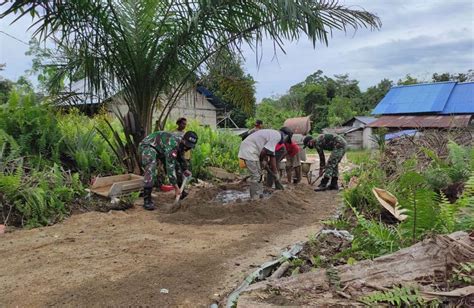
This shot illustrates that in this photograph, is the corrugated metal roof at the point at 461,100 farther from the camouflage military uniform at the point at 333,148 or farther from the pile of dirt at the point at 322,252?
the pile of dirt at the point at 322,252

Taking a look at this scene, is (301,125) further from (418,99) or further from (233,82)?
(418,99)

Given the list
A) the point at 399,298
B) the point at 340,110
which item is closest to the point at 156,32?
the point at 399,298

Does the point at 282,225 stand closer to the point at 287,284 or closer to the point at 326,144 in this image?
the point at 287,284

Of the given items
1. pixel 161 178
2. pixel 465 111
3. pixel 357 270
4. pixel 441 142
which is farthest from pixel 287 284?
pixel 465 111

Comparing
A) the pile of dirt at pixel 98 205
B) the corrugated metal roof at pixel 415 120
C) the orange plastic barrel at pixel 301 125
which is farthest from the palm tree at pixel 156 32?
the corrugated metal roof at pixel 415 120

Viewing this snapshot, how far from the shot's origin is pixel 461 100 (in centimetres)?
1934

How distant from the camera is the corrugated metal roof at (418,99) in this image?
19703mm

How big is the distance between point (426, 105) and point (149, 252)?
18.9 meters

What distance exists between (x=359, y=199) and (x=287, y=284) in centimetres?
302

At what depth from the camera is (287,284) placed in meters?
2.51

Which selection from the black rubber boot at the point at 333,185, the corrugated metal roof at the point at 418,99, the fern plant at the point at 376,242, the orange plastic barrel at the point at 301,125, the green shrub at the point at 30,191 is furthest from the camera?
the corrugated metal roof at the point at 418,99

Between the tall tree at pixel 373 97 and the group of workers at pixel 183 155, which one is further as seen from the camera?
the tall tree at pixel 373 97

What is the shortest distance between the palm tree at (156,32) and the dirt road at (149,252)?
8.13 feet

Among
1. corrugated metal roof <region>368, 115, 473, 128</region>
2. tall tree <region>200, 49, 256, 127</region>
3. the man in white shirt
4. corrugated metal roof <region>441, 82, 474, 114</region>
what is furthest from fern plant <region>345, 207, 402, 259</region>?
corrugated metal roof <region>441, 82, 474, 114</region>
